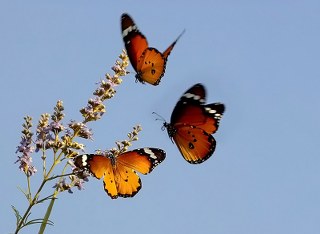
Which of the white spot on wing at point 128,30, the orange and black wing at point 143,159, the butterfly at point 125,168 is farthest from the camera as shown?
the white spot on wing at point 128,30

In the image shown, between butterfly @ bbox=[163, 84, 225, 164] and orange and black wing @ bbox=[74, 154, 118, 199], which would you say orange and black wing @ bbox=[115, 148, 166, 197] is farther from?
butterfly @ bbox=[163, 84, 225, 164]

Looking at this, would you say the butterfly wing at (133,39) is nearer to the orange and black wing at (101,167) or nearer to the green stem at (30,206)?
the orange and black wing at (101,167)

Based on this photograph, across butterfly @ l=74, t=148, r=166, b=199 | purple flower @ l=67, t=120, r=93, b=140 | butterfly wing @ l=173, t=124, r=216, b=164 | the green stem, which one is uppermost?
butterfly wing @ l=173, t=124, r=216, b=164

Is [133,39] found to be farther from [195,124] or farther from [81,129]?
[81,129]

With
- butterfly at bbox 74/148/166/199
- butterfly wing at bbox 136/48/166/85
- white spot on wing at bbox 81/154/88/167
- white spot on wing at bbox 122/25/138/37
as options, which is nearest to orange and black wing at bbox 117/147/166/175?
butterfly at bbox 74/148/166/199

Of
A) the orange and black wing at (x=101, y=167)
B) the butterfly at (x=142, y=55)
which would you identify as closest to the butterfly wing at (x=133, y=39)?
the butterfly at (x=142, y=55)

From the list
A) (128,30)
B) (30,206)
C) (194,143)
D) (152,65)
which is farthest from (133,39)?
(30,206)
